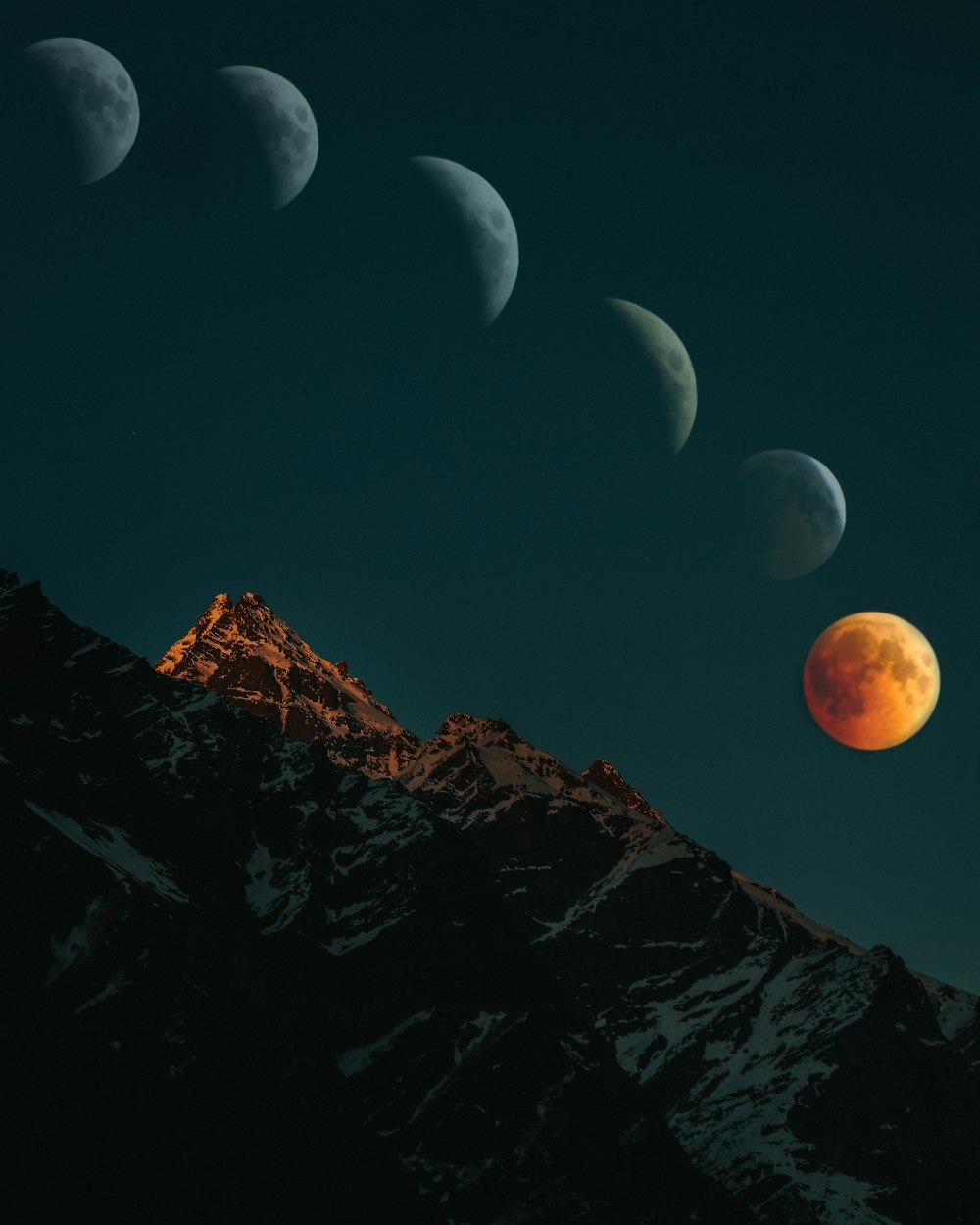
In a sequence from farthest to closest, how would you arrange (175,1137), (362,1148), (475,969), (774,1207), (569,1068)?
(774,1207) < (475,969) < (569,1068) < (362,1148) < (175,1137)

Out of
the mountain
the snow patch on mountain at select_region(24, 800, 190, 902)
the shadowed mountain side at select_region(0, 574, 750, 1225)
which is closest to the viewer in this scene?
the shadowed mountain side at select_region(0, 574, 750, 1225)

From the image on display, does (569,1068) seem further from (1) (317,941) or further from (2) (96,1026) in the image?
(2) (96,1026)

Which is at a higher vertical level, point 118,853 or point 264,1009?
Answer: point 118,853

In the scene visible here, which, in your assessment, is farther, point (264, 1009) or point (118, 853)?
point (118, 853)

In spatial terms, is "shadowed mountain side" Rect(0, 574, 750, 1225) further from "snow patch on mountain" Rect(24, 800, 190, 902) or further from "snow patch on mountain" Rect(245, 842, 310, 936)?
"snow patch on mountain" Rect(24, 800, 190, 902)

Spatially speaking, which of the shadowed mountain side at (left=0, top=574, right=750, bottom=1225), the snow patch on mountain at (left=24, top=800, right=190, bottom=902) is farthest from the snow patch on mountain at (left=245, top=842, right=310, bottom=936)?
the snow patch on mountain at (left=24, top=800, right=190, bottom=902)

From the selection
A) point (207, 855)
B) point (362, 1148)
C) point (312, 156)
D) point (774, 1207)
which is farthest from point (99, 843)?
point (774, 1207)

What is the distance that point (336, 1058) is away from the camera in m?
158

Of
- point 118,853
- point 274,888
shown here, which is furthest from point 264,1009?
point 274,888

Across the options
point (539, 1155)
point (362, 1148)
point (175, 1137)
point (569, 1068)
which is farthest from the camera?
point (569, 1068)

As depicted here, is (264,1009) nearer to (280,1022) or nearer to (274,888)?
(280,1022)

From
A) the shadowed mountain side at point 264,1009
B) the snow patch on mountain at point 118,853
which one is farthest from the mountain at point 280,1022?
the snow patch on mountain at point 118,853

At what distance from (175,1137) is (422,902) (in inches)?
2465

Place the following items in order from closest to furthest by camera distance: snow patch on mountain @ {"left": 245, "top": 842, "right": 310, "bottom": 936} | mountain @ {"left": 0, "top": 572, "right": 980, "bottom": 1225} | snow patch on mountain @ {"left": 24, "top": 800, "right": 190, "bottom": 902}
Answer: mountain @ {"left": 0, "top": 572, "right": 980, "bottom": 1225}, snow patch on mountain @ {"left": 24, "top": 800, "right": 190, "bottom": 902}, snow patch on mountain @ {"left": 245, "top": 842, "right": 310, "bottom": 936}
